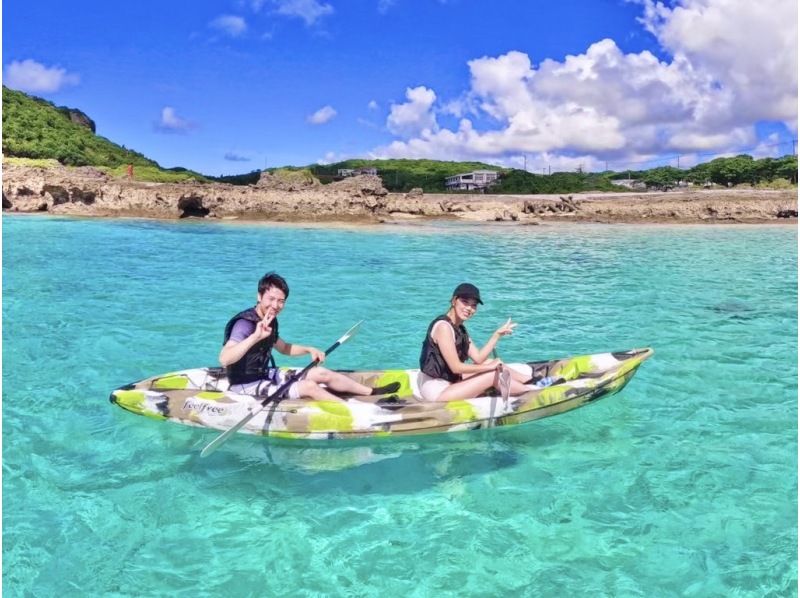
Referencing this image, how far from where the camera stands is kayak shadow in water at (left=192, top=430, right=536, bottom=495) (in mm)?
5016

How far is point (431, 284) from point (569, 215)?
25.5 metres

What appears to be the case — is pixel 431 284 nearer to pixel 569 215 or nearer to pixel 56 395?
pixel 56 395

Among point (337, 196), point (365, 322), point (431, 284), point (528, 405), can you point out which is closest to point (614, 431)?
point (528, 405)

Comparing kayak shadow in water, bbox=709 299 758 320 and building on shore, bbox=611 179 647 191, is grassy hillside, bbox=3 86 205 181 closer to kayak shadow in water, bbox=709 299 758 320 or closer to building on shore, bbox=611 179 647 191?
kayak shadow in water, bbox=709 299 758 320

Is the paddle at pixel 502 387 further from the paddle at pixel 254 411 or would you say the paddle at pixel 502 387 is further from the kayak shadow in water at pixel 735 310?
the kayak shadow in water at pixel 735 310

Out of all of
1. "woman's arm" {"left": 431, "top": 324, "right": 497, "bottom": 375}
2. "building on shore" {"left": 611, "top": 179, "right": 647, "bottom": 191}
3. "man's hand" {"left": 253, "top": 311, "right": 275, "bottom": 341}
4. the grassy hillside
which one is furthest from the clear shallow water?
"building on shore" {"left": 611, "top": 179, "right": 647, "bottom": 191}

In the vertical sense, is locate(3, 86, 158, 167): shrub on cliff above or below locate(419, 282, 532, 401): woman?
above

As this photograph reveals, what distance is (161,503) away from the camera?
15.3 ft

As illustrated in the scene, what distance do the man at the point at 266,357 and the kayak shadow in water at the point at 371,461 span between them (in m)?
0.50

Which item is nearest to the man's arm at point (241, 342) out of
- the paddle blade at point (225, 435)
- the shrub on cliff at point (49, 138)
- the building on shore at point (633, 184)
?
the paddle blade at point (225, 435)

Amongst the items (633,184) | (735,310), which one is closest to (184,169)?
(633,184)

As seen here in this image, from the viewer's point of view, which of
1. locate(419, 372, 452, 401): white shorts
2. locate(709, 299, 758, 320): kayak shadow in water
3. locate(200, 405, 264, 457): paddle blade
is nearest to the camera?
locate(200, 405, 264, 457): paddle blade

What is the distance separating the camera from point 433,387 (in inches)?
228

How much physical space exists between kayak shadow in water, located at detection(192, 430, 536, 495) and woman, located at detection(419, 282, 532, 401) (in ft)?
1.46
